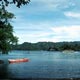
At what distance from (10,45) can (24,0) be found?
6141 centimetres

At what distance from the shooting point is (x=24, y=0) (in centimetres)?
2823

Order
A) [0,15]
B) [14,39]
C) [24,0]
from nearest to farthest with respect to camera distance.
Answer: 1. [24,0]
2. [0,15]
3. [14,39]

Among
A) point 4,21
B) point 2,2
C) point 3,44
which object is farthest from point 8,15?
point 2,2

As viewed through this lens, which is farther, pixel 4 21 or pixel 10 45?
pixel 10 45

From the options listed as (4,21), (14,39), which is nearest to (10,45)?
(14,39)

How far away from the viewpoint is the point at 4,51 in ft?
285

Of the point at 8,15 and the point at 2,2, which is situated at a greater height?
the point at 8,15

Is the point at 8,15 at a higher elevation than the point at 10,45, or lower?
higher

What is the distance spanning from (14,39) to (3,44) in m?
4.44

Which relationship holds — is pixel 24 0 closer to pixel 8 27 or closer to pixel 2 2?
pixel 2 2

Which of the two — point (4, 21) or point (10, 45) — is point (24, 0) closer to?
point (4, 21)

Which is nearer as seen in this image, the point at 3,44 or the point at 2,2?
the point at 2,2

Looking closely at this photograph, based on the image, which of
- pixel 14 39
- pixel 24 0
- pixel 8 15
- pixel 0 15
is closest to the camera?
pixel 24 0

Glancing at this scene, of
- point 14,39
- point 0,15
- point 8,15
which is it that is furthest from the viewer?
point 14,39
